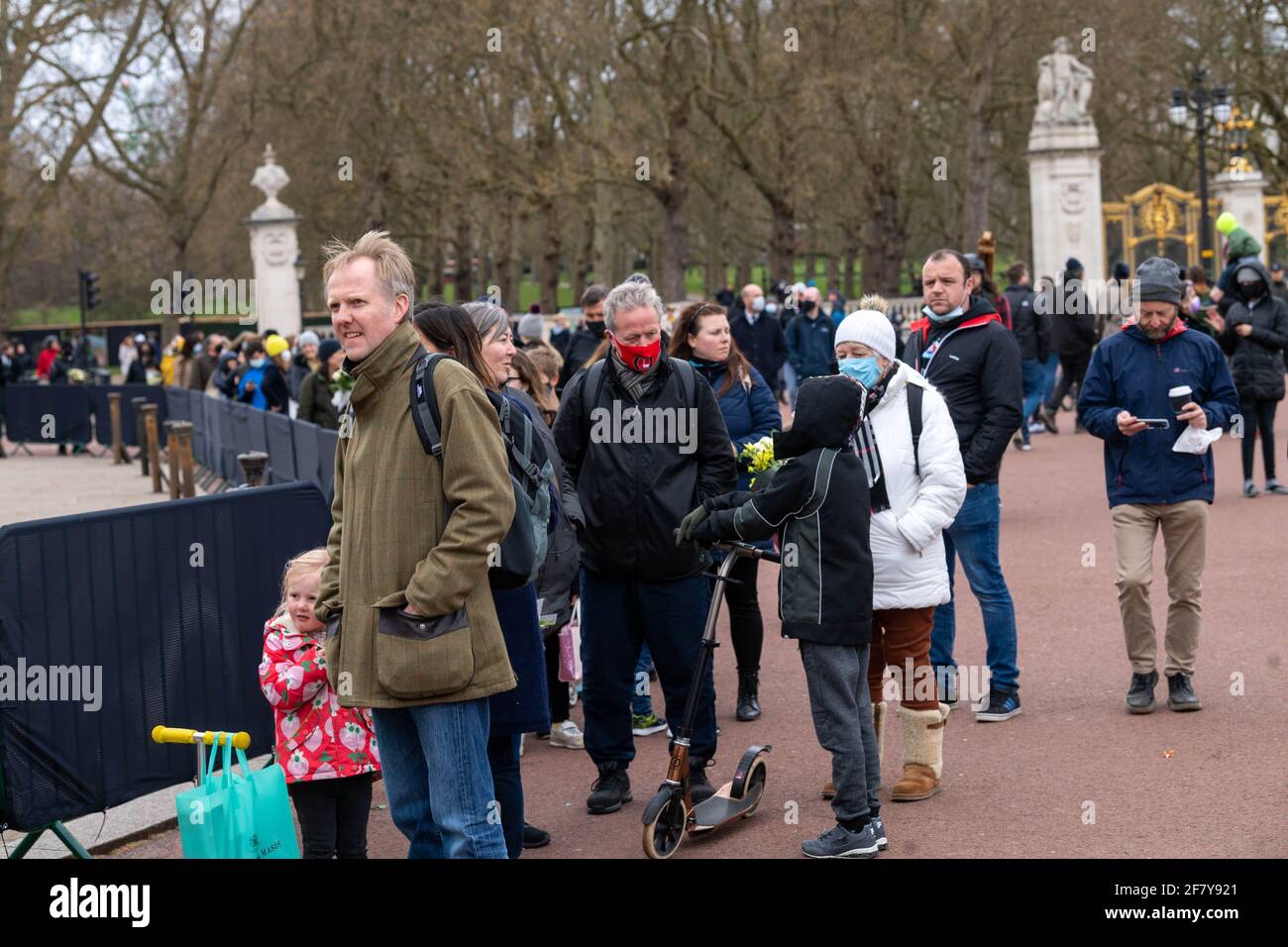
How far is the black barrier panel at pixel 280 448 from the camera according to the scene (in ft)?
44.8

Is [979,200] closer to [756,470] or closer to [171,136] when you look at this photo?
[171,136]

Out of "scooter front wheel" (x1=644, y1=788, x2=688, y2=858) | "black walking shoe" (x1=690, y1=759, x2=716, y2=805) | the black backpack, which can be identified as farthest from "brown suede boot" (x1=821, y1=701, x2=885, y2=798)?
the black backpack

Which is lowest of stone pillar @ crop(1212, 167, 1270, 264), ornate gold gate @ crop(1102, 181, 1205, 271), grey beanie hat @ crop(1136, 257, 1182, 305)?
grey beanie hat @ crop(1136, 257, 1182, 305)

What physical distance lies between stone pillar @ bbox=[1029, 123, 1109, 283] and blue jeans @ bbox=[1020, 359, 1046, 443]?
37.9 feet

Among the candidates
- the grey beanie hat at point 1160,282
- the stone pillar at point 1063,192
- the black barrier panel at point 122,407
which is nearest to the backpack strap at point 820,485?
the grey beanie hat at point 1160,282

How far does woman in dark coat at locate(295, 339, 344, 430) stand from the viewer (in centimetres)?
1372

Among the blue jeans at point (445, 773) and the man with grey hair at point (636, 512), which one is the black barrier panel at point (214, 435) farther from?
the blue jeans at point (445, 773)

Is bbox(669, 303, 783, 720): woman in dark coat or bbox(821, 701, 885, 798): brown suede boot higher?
bbox(669, 303, 783, 720): woman in dark coat

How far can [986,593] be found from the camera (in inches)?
308

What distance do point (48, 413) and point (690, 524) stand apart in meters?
24.9

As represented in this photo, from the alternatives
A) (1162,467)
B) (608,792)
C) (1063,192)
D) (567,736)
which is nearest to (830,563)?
(608,792)

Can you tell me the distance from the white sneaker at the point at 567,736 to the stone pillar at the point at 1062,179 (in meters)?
23.8

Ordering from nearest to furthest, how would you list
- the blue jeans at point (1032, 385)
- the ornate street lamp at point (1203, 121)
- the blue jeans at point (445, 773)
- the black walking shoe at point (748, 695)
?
1. the blue jeans at point (445, 773)
2. the black walking shoe at point (748, 695)
3. the blue jeans at point (1032, 385)
4. the ornate street lamp at point (1203, 121)

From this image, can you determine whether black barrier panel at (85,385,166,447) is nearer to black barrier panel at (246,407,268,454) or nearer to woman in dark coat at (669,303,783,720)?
black barrier panel at (246,407,268,454)
